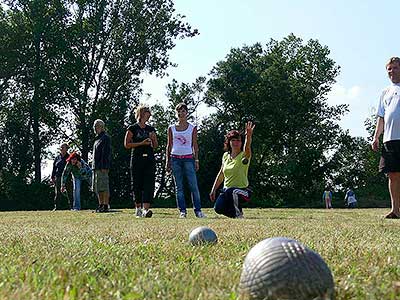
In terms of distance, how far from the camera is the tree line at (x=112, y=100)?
124 ft

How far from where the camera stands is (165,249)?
4.26 metres

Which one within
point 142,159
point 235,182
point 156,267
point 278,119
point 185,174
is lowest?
point 156,267

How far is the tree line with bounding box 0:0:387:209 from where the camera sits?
37906 mm

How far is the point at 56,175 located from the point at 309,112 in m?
32.9

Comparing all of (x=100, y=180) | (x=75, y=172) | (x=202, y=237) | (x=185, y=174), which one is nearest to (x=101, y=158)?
(x=100, y=180)

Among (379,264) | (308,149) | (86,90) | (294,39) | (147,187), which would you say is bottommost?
(379,264)

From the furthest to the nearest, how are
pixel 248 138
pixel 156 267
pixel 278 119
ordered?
pixel 278 119, pixel 248 138, pixel 156 267

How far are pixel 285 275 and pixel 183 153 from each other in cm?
779

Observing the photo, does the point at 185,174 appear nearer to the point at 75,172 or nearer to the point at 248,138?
Result: the point at 248,138

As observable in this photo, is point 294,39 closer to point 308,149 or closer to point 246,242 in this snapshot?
point 308,149

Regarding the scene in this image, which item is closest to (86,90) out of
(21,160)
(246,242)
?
(21,160)

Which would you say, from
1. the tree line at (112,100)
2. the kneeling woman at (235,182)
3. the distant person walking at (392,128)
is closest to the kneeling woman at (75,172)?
the kneeling woman at (235,182)

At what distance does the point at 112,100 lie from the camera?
39.4 metres

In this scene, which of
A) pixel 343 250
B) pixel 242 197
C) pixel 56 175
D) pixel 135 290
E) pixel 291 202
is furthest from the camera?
pixel 291 202
